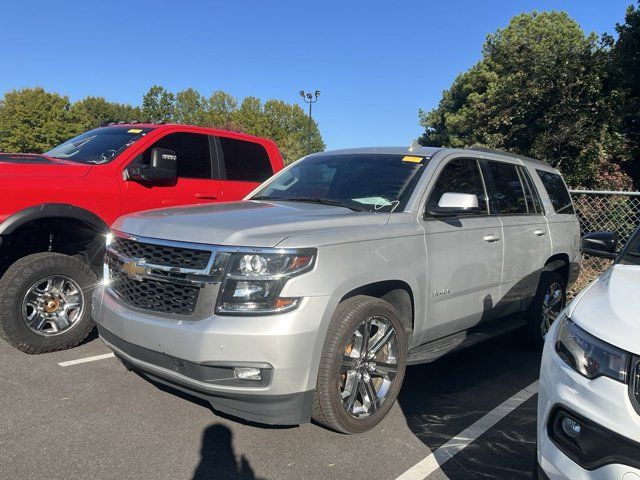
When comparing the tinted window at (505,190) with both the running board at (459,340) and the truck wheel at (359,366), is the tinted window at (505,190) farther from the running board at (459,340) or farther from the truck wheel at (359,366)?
the truck wheel at (359,366)

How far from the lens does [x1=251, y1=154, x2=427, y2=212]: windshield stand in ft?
12.7

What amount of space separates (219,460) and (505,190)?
11.1ft

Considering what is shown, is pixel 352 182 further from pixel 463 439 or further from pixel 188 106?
pixel 188 106

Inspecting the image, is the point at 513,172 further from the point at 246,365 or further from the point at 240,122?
the point at 240,122

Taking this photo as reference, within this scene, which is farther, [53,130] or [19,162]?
[53,130]

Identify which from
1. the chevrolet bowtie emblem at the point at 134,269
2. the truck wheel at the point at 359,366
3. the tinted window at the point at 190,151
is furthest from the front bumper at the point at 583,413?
the tinted window at the point at 190,151

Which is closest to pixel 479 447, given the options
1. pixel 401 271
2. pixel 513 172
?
pixel 401 271

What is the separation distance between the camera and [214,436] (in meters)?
3.22

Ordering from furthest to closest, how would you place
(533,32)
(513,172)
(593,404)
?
(533,32) < (513,172) < (593,404)

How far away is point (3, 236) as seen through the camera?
4.18m

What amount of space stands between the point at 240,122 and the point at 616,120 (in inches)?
2316

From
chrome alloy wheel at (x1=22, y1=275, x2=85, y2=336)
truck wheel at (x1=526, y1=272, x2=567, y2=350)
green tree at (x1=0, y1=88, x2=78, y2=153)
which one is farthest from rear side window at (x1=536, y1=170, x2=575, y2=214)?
green tree at (x1=0, y1=88, x2=78, y2=153)

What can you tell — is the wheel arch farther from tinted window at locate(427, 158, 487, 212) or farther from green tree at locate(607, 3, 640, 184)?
green tree at locate(607, 3, 640, 184)

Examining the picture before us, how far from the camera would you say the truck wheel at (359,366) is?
299 centimetres
